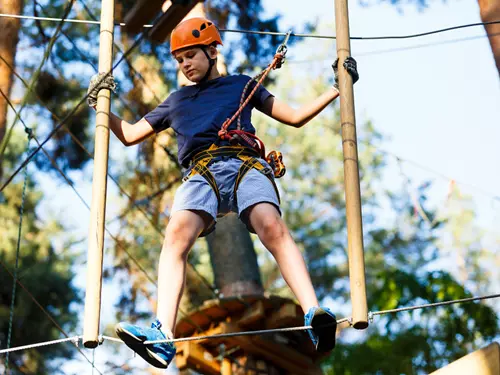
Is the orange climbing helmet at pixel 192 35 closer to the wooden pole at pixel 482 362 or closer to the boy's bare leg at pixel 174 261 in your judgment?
the boy's bare leg at pixel 174 261

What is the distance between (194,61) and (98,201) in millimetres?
833

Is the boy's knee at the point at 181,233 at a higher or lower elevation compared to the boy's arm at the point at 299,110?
lower

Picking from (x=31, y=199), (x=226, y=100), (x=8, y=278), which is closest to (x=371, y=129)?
(x=31, y=199)

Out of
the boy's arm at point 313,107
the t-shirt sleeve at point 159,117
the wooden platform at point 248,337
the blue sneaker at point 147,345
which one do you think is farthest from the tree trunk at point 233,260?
the blue sneaker at point 147,345

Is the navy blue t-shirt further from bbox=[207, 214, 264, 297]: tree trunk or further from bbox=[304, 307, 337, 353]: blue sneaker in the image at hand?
bbox=[207, 214, 264, 297]: tree trunk

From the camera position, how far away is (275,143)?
1675cm

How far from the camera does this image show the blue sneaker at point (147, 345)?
3.56 metres

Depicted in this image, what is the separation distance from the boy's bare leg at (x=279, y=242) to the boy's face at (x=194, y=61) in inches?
28.5

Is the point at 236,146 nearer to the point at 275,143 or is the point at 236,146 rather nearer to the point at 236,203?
the point at 236,203

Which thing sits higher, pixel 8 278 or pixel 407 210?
pixel 407 210

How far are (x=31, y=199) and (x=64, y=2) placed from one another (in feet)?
10.2

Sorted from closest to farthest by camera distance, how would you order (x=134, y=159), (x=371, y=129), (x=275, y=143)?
(x=134, y=159)
(x=275, y=143)
(x=371, y=129)

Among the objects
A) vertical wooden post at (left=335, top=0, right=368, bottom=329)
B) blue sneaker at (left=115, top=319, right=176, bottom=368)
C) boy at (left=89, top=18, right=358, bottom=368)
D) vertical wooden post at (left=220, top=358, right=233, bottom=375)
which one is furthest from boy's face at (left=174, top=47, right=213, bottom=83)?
vertical wooden post at (left=220, top=358, right=233, bottom=375)

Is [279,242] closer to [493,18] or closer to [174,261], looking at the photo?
[174,261]
